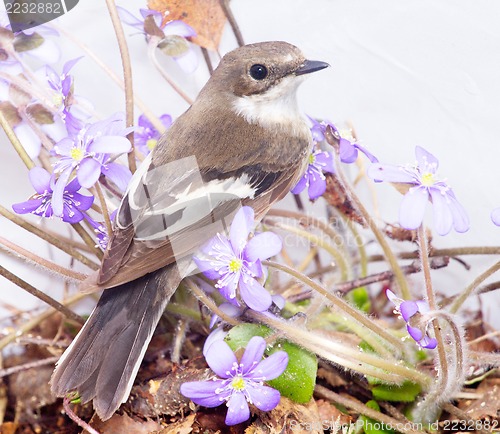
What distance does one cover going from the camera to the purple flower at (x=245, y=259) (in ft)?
4.70

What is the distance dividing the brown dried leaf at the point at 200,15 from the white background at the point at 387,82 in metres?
0.06

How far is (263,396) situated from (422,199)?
51cm

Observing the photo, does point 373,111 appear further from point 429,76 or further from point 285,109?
point 285,109

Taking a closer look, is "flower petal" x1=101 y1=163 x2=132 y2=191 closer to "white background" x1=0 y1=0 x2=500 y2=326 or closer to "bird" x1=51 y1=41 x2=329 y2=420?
"bird" x1=51 y1=41 x2=329 y2=420

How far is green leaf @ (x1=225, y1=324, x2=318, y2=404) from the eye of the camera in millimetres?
1573

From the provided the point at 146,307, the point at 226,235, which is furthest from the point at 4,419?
the point at 226,235

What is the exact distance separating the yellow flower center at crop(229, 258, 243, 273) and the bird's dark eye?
1.64 feet

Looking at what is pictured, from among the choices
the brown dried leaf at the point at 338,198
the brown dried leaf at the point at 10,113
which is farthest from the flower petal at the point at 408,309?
the brown dried leaf at the point at 10,113

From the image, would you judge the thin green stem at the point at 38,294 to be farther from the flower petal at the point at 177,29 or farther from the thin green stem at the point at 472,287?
the thin green stem at the point at 472,287

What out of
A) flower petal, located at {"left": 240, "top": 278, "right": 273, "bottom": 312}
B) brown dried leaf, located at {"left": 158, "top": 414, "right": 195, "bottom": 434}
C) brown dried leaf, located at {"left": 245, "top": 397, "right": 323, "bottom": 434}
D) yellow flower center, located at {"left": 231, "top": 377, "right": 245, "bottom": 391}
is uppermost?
flower petal, located at {"left": 240, "top": 278, "right": 273, "bottom": 312}

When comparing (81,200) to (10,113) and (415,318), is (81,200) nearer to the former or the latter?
(10,113)

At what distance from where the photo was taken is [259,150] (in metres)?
1.70

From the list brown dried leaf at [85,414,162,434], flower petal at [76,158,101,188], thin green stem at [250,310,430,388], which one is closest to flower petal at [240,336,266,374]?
thin green stem at [250,310,430,388]

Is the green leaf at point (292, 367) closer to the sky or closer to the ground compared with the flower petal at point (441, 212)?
closer to the ground
